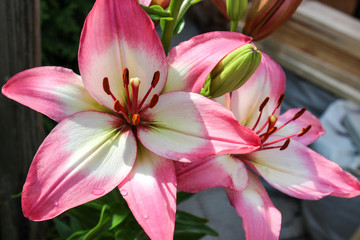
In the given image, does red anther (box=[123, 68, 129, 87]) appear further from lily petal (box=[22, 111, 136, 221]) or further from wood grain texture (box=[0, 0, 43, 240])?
wood grain texture (box=[0, 0, 43, 240])

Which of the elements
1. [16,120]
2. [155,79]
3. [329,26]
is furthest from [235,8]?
[329,26]

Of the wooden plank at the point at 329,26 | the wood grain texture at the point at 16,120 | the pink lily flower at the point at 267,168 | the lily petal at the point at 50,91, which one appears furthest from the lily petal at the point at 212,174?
the wooden plank at the point at 329,26

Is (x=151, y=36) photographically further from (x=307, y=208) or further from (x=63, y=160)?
(x=307, y=208)

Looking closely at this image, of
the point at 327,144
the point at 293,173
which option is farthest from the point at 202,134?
the point at 327,144

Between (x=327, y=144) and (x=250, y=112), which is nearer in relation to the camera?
(x=250, y=112)

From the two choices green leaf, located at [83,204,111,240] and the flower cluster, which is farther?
green leaf, located at [83,204,111,240]

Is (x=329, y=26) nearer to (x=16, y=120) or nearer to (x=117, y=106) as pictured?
(x=16, y=120)

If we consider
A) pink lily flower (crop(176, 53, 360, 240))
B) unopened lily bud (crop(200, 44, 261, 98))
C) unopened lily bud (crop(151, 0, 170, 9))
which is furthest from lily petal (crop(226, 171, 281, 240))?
unopened lily bud (crop(151, 0, 170, 9))
